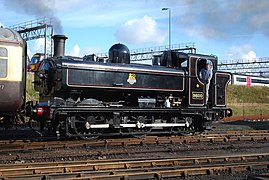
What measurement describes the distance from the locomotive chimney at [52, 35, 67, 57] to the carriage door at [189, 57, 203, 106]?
536cm

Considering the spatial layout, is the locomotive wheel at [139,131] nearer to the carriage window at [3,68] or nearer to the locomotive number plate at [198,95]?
the locomotive number plate at [198,95]

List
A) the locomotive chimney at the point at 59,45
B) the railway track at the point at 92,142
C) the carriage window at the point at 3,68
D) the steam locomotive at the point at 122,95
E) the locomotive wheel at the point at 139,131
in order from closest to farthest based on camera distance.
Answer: the carriage window at the point at 3,68, the railway track at the point at 92,142, the steam locomotive at the point at 122,95, the locomotive chimney at the point at 59,45, the locomotive wheel at the point at 139,131

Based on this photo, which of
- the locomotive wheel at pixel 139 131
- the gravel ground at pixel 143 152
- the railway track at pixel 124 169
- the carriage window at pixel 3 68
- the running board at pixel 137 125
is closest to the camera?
the railway track at pixel 124 169

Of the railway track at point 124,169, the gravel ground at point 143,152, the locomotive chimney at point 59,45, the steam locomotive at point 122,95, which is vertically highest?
the locomotive chimney at point 59,45

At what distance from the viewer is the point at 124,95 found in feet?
44.8

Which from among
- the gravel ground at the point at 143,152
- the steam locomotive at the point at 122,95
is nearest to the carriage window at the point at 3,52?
the steam locomotive at the point at 122,95

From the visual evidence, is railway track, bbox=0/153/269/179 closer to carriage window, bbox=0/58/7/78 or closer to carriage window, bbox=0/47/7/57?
carriage window, bbox=0/58/7/78

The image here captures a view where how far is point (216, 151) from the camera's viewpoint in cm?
1111

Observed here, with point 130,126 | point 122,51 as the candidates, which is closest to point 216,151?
point 130,126

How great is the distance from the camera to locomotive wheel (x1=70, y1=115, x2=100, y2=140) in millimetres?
12109

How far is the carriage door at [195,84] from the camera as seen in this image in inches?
576

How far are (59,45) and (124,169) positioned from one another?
23.3ft

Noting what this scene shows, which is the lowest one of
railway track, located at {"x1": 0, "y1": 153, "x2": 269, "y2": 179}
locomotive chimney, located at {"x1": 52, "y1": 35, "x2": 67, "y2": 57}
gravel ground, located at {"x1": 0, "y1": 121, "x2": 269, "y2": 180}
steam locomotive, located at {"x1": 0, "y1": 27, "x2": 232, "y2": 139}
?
gravel ground, located at {"x1": 0, "y1": 121, "x2": 269, "y2": 180}

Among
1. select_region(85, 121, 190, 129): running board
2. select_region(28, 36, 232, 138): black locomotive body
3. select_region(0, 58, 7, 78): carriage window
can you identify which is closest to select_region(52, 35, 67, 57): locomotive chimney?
select_region(28, 36, 232, 138): black locomotive body
